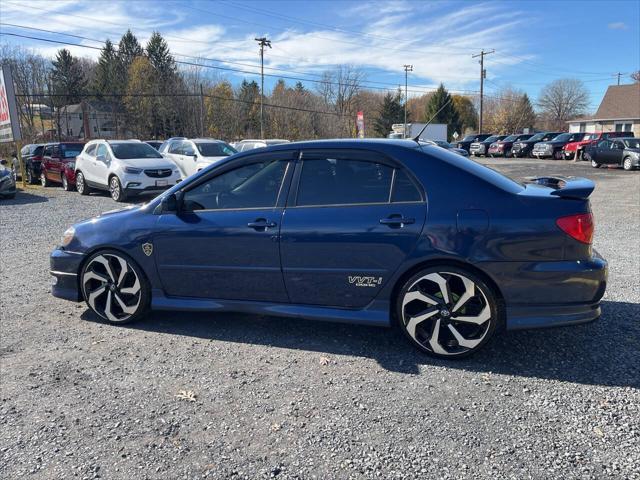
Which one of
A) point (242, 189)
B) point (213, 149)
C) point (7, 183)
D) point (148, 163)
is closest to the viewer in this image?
point (242, 189)

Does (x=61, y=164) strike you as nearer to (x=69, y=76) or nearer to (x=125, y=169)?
(x=125, y=169)

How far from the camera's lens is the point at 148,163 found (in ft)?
45.6

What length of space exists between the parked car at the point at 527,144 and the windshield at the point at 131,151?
31.7 metres

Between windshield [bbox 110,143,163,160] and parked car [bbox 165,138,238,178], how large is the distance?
1009 millimetres

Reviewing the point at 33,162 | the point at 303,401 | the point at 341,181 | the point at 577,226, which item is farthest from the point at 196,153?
the point at 577,226

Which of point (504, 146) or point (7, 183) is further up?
point (504, 146)

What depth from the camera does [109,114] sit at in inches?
2317

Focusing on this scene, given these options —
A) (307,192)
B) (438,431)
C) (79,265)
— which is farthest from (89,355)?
(438,431)

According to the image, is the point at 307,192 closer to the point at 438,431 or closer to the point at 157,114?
the point at 438,431

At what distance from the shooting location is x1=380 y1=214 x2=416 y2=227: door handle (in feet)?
11.4

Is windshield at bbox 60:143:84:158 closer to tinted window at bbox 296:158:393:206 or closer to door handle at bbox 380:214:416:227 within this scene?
tinted window at bbox 296:158:393:206

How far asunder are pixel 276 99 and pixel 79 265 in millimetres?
59395

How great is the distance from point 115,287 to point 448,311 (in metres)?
2.94

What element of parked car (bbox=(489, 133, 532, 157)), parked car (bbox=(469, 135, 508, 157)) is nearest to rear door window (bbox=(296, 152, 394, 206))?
parked car (bbox=(489, 133, 532, 157))
